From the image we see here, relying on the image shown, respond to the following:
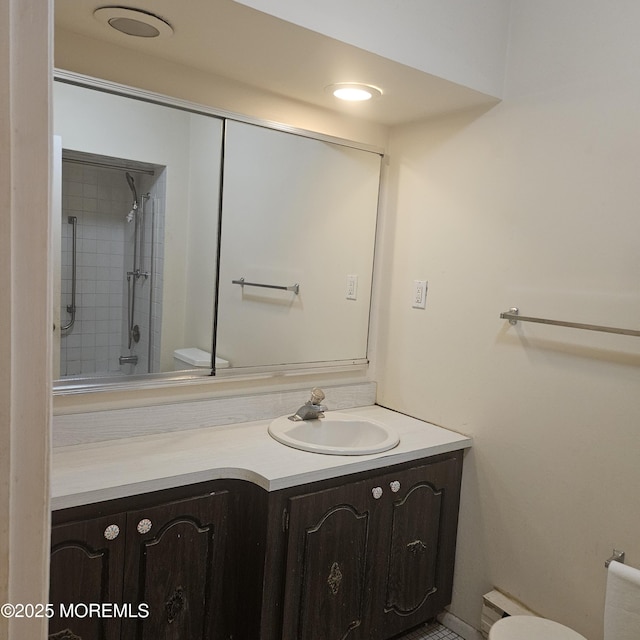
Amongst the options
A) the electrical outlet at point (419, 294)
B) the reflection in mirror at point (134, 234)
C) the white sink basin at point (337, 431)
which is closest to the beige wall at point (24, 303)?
the reflection in mirror at point (134, 234)

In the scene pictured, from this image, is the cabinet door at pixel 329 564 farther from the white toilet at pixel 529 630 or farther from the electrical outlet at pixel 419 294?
the electrical outlet at pixel 419 294

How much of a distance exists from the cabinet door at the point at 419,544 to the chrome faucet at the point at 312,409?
38 cm

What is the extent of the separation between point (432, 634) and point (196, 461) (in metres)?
1.19

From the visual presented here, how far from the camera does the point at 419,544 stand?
1.95 metres

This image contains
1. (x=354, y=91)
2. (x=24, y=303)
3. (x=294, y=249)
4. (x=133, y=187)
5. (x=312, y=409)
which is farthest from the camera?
(x=294, y=249)

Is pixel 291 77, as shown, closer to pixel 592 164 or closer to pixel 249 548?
pixel 592 164

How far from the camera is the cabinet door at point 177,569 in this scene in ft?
4.76

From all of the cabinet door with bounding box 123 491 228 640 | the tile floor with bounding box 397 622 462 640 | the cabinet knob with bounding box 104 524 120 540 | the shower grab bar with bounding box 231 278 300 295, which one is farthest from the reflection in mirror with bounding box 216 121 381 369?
the tile floor with bounding box 397 622 462 640

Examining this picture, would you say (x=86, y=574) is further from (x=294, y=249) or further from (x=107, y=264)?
(x=294, y=249)

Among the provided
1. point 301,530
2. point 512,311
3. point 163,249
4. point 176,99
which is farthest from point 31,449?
point 512,311

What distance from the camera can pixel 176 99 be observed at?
177cm

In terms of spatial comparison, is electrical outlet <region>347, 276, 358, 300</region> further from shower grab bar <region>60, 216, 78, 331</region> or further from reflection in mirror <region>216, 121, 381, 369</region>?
shower grab bar <region>60, 216, 78, 331</region>

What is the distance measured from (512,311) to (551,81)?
0.75 metres

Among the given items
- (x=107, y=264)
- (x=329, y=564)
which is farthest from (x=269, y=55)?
(x=329, y=564)
